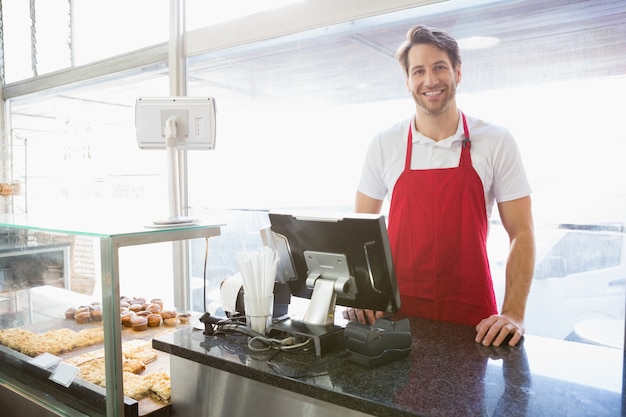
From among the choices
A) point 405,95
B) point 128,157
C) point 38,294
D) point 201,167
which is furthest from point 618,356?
point 128,157

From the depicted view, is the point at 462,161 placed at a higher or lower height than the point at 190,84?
lower

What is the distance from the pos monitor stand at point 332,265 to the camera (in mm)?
1367

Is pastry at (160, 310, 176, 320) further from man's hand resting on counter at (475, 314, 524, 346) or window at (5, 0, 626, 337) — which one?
man's hand resting on counter at (475, 314, 524, 346)

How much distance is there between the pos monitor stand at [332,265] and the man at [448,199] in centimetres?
77

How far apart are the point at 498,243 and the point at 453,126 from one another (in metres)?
0.70

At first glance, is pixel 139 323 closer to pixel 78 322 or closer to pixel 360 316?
pixel 78 322

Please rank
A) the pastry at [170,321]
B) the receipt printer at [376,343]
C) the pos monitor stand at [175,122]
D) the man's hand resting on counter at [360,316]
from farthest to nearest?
the pastry at [170,321] → the pos monitor stand at [175,122] → the man's hand resting on counter at [360,316] → the receipt printer at [376,343]

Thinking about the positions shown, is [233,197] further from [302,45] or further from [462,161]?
[462,161]

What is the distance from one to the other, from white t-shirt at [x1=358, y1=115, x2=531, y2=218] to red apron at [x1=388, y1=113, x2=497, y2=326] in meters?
0.05

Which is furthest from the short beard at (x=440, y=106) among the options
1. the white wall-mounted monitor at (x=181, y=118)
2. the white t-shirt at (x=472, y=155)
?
the white wall-mounted monitor at (x=181, y=118)

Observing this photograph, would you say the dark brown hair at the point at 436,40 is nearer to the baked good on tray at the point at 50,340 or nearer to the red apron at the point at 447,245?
the red apron at the point at 447,245

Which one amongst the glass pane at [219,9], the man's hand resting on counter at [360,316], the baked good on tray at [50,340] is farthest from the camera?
the glass pane at [219,9]

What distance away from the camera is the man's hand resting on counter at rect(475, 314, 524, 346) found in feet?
4.82

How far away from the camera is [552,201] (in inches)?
91.2
